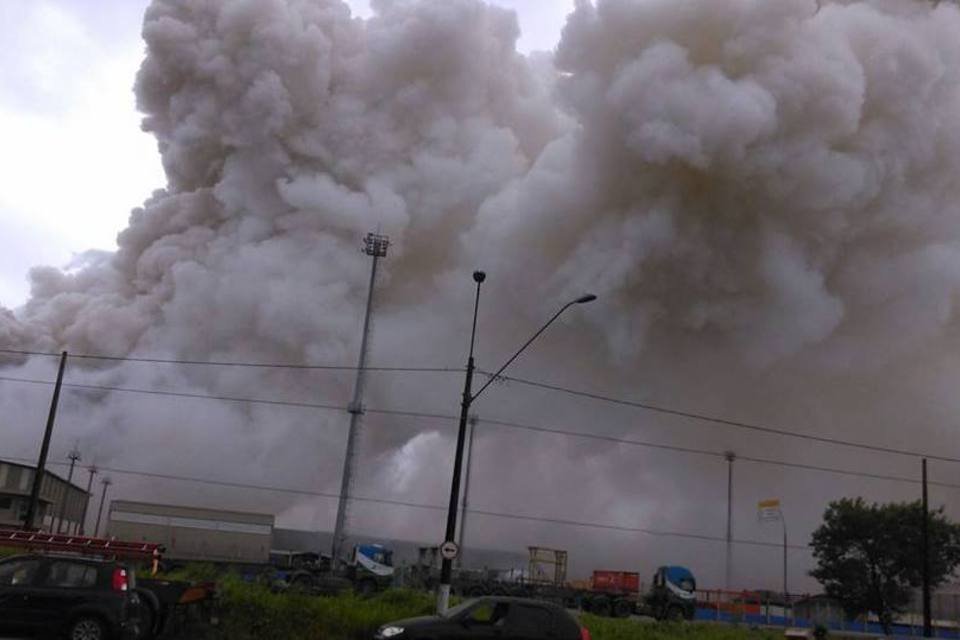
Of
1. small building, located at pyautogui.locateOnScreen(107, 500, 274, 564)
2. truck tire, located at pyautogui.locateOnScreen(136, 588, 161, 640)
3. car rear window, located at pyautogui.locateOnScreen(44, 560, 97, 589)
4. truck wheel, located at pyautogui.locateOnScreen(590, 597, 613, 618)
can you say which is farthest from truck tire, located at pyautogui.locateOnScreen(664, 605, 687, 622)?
car rear window, located at pyautogui.locateOnScreen(44, 560, 97, 589)

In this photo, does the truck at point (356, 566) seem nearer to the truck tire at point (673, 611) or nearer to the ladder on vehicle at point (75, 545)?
the truck tire at point (673, 611)

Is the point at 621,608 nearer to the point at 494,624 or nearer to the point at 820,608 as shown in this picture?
the point at 820,608

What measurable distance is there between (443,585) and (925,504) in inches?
1039

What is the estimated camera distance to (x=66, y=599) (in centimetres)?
1304

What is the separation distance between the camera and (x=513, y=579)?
4722cm

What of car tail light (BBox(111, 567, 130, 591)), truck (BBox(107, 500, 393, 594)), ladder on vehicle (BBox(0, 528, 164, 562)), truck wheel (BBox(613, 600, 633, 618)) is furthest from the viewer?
truck (BBox(107, 500, 393, 594))

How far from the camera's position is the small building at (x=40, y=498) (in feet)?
176

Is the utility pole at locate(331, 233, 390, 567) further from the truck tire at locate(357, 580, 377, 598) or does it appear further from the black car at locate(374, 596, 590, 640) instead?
the black car at locate(374, 596, 590, 640)

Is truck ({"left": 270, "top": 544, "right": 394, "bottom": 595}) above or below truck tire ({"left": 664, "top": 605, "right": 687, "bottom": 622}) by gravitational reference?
above

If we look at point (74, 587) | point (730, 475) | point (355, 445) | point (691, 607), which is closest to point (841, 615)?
point (730, 475)

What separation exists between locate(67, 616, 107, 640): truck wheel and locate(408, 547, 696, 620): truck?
28.7m

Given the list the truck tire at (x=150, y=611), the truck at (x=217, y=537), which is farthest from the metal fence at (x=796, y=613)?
the truck tire at (x=150, y=611)

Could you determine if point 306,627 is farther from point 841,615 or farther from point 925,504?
point 841,615

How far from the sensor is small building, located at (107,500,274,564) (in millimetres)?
44844
